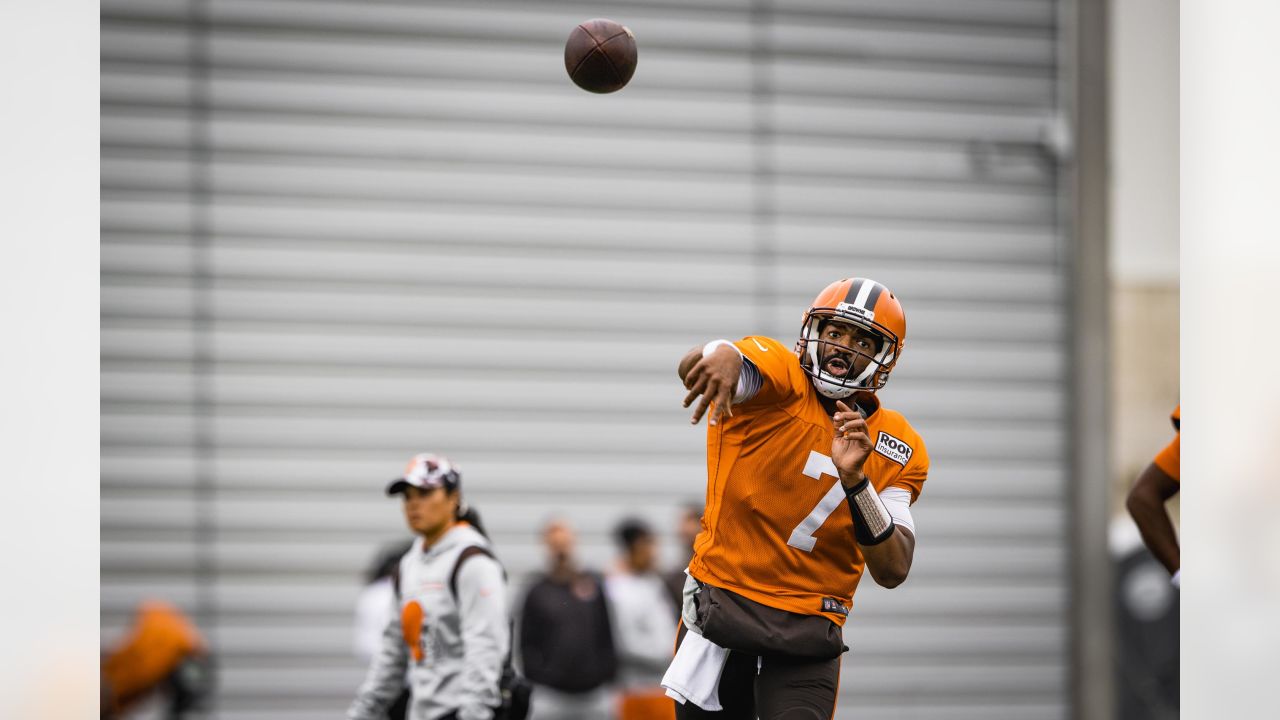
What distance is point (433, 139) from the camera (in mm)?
10633

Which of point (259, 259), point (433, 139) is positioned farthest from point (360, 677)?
point (433, 139)

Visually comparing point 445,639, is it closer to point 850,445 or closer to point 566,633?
point 850,445

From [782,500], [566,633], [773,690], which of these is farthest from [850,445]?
[566,633]

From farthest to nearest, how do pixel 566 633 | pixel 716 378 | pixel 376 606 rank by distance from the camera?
pixel 566 633, pixel 376 606, pixel 716 378

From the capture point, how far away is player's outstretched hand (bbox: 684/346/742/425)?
4199 mm

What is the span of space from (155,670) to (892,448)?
6.11 m

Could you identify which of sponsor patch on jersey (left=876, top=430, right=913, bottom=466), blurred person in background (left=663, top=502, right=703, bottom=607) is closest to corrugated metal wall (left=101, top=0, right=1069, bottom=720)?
blurred person in background (left=663, top=502, right=703, bottom=607)

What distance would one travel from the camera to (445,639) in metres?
6.30

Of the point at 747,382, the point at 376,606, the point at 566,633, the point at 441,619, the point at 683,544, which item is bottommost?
the point at 566,633

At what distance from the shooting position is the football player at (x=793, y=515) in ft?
15.2

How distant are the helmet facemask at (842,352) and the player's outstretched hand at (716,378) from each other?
1.61 ft
